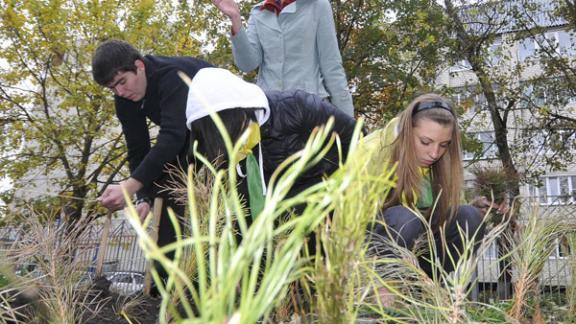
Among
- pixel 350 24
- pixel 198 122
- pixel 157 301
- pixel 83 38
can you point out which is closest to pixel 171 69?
pixel 198 122

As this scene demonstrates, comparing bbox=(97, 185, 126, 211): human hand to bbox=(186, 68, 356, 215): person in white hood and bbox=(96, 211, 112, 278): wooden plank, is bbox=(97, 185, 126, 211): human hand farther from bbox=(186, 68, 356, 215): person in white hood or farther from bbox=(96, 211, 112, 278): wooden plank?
bbox=(186, 68, 356, 215): person in white hood

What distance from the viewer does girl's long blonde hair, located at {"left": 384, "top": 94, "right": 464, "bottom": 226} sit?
195cm

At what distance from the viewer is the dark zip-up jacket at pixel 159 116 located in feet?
7.86

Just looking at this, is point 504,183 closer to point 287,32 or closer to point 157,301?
point 287,32

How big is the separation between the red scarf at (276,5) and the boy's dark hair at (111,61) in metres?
0.69

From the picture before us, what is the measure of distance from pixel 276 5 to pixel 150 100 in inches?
30.2

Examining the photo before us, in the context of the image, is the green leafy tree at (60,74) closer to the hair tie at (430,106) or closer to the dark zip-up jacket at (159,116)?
the dark zip-up jacket at (159,116)

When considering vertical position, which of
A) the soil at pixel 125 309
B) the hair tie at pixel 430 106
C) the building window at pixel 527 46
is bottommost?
the soil at pixel 125 309

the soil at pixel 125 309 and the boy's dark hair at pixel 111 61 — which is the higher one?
the boy's dark hair at pixel 111 61

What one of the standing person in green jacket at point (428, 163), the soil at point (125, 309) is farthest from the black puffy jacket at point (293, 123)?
the soil at point (125, 309)

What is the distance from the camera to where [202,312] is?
1.34 ft

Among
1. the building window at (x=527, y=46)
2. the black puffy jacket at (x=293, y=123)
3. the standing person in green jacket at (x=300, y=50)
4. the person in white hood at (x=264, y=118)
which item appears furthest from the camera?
the building window at (x=527, y=46)

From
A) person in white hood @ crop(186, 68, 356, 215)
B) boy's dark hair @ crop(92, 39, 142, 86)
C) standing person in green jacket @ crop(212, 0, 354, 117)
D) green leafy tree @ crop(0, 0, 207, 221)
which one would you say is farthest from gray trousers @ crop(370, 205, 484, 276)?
green leafy tree @ crop(0, 0, 207, 221)

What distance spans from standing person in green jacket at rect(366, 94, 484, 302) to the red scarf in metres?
0.88
